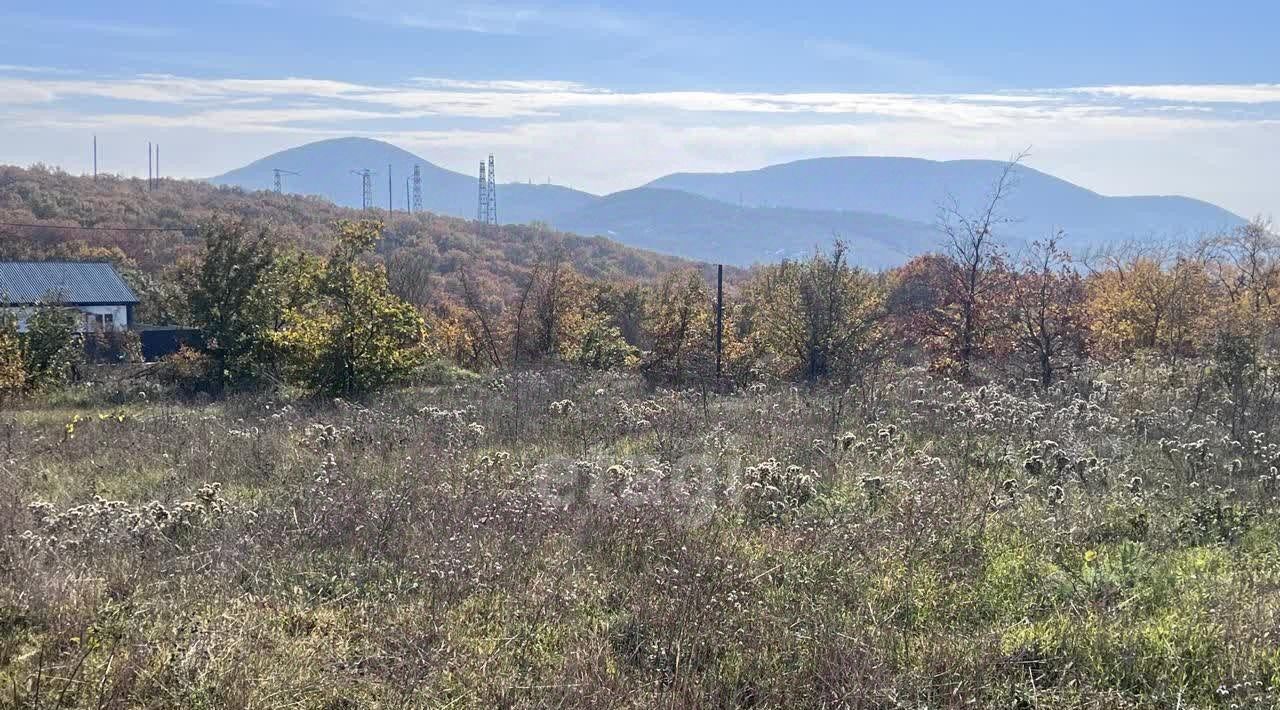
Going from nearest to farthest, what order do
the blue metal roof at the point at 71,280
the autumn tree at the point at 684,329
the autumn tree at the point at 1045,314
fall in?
the autumn tree at the point at 1045,314, the autumn tree at the point at 684,329, the blue metal roof at the point at 71,280

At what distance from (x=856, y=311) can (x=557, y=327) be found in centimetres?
1172

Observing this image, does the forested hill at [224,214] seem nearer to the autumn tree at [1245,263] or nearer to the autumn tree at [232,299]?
the autumn tree at [232,299]

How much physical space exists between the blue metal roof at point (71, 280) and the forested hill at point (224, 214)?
7.99 feet

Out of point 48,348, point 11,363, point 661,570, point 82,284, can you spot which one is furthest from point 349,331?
point 82,284

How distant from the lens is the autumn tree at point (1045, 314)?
15.4 m

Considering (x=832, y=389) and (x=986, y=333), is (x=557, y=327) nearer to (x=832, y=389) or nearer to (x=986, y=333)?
(x=986, y=333)

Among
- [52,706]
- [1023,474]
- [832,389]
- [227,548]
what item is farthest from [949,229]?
[52,706]

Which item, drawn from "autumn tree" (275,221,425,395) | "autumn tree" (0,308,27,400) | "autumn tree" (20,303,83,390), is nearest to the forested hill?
"autumn tree" (20,303,83,390)

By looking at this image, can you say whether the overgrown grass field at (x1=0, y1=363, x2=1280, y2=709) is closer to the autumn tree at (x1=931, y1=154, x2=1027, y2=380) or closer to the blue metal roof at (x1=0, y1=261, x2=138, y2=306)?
the autumn tree at (x1=931, y1=154, x2=1027, y2=380)

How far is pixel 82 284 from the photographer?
4228cm

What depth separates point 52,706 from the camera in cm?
372

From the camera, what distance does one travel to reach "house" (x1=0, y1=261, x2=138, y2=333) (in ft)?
132

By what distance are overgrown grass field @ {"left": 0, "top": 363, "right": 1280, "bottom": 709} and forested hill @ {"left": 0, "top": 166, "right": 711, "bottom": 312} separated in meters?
31.4

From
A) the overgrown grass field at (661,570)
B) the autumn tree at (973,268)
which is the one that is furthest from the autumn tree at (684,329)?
the overgrown grass field at (661,570)
